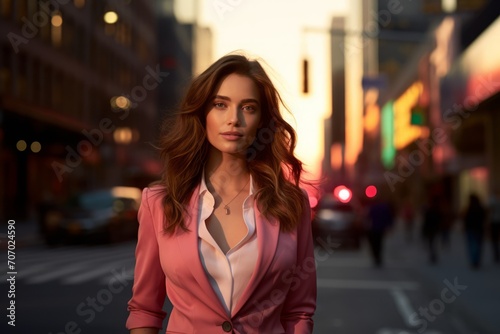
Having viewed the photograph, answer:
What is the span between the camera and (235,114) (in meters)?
3.19

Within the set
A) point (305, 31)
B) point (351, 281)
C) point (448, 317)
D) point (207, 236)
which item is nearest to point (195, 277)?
point (207, 236)

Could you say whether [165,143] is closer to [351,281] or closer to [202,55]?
[351,281]

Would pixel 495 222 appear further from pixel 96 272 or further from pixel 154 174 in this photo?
A: pixel 154 174

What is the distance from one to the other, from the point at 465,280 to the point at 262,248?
1430cm

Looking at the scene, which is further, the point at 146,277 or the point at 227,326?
the point at 146,277

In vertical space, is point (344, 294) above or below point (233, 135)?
below

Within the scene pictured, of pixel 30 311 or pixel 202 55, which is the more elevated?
pixel 202 55

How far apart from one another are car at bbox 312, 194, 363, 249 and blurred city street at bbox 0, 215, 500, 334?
17.2ft

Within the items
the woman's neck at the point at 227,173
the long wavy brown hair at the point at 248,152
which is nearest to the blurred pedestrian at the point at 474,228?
the long wavy brown hair at the point at 248,152

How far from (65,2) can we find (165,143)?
44998 mm

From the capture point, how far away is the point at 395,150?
4058 inches

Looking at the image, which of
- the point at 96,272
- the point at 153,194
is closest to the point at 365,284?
the point at 96,272

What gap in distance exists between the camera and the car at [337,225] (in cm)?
2941

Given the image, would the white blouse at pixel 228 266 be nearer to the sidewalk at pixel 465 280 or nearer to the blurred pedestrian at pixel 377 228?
the sidewalk at pixel 465 280
